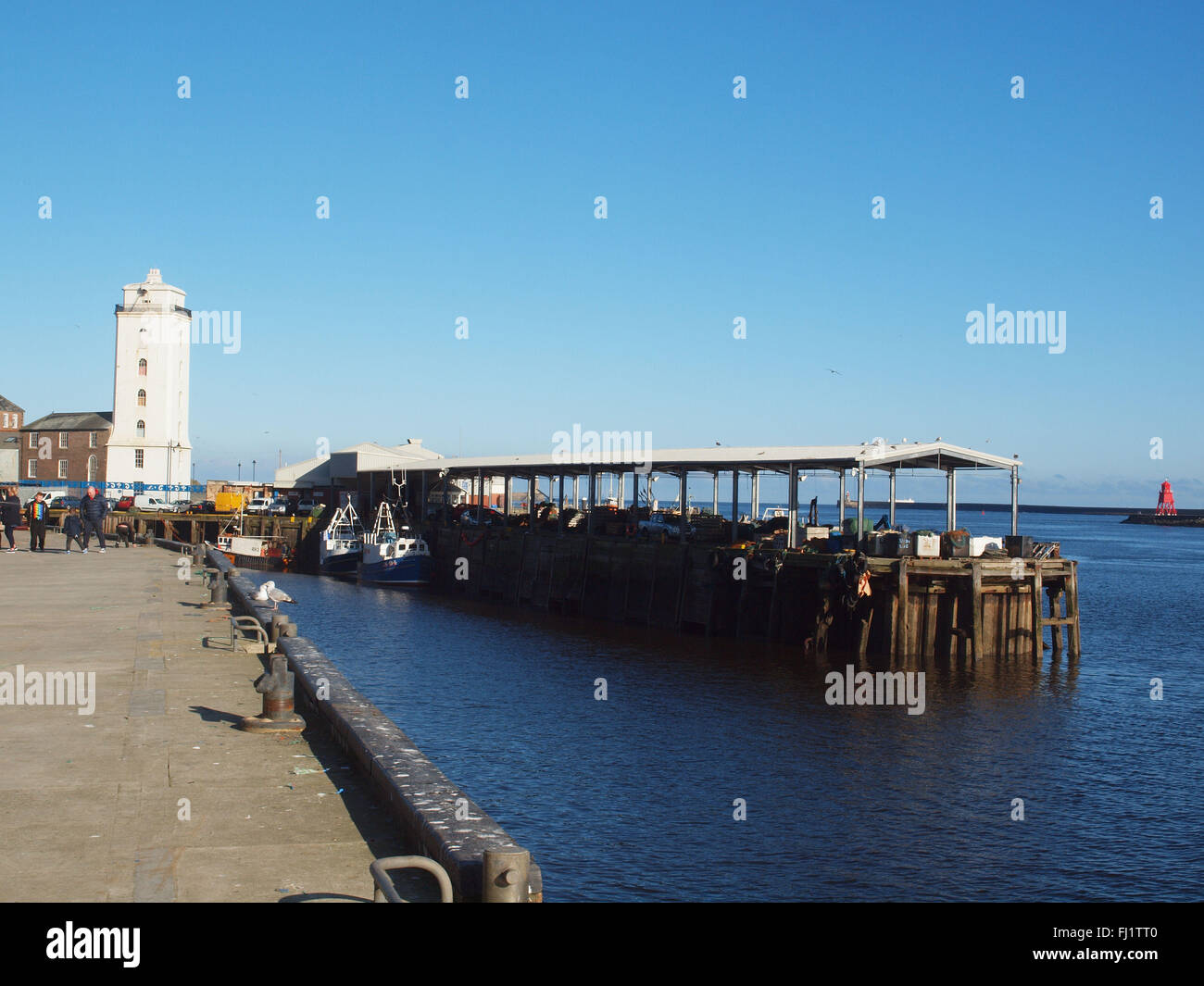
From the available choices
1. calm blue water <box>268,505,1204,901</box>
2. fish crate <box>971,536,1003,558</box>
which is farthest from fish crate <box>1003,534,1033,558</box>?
calm blue water <box>268,505,1204,901</box>

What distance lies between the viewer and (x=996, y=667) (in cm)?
3198

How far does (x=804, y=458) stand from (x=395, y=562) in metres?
27.9

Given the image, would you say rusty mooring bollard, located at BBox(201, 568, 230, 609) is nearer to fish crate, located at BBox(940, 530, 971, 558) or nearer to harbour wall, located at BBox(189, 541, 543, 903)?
harbour wall, located at BBox(189, 541, 543, 903)

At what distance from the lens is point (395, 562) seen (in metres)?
58.2

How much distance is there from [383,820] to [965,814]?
11.9 metres

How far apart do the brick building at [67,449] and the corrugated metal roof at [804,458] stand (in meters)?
52.9

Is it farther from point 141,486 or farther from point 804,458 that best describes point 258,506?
point 804,458

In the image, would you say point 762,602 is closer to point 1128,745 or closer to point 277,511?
point 1128,745

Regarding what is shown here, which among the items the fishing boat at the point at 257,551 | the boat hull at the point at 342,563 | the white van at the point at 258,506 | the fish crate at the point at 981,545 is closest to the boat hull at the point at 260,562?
the fishing boat at the point at 257,551

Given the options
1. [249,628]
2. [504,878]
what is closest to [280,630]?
[249,628]

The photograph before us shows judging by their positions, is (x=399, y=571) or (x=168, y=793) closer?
(x=168, y=793)

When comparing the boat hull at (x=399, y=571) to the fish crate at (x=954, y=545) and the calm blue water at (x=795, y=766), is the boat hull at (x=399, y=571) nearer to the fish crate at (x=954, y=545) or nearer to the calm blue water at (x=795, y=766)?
the calm blue water at (x=795, y=766)

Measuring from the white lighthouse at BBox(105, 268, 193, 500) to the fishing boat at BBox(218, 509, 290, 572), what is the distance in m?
19.8

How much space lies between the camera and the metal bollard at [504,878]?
632 cm
